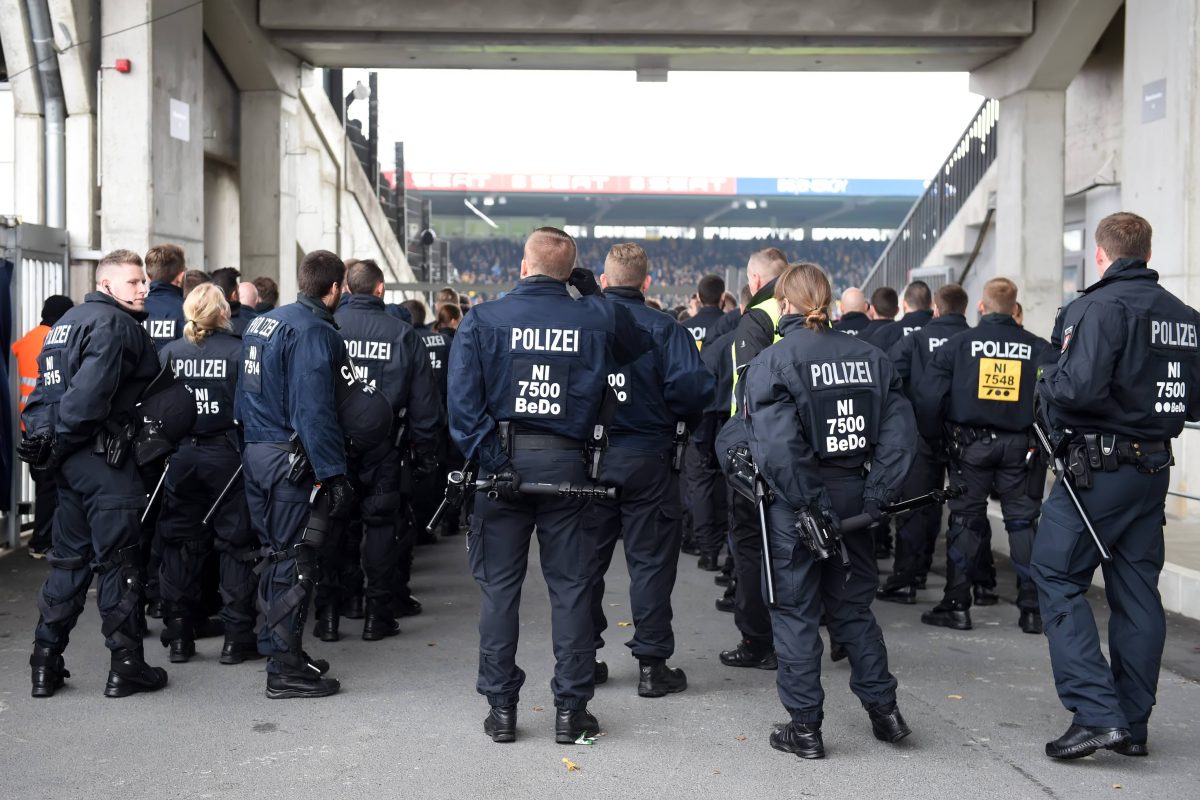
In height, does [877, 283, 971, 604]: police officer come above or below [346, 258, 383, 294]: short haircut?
below

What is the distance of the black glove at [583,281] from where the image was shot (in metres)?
5.55

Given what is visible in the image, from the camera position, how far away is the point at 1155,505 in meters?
5.07

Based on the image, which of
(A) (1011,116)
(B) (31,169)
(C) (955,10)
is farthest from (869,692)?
(A) (1011,116)

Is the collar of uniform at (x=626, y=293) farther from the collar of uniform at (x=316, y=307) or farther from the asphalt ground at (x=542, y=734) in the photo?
the asphalt ground at (x=542, y=734)

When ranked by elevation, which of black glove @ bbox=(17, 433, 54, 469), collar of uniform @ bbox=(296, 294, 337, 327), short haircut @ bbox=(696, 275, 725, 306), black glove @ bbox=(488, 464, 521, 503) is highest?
short haircut @ bbox=(696, 275, 725, 306)

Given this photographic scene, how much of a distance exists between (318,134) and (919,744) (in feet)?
51.4

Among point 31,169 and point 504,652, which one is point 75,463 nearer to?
point 504,652

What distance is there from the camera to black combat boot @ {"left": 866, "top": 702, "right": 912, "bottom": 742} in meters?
5.11

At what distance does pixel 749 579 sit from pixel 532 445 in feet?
5.82

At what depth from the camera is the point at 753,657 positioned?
21.1 feet

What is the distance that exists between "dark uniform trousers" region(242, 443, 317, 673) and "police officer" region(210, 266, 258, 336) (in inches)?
76.2

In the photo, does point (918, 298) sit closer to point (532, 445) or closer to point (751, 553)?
point (751, 553)

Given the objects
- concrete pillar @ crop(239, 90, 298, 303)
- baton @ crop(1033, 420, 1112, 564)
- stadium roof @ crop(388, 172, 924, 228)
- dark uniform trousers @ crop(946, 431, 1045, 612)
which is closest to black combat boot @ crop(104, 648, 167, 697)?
baton @ crop(1033, 420, 1112, 564)

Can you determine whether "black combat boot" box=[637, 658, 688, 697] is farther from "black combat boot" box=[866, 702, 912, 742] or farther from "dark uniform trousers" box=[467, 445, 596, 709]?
"black combat boot" box=[866, 702, 912, 742]
